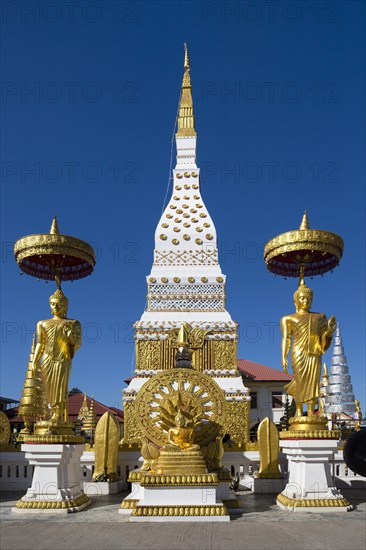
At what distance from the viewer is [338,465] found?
1246 centimetres

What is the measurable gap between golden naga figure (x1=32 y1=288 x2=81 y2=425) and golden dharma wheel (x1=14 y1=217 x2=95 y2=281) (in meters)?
1.40

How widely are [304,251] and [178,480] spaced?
17.5 ft

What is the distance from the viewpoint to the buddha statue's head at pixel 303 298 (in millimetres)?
10734

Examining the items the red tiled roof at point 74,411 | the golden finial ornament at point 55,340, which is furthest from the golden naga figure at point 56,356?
the red tiled roof at point 74,411

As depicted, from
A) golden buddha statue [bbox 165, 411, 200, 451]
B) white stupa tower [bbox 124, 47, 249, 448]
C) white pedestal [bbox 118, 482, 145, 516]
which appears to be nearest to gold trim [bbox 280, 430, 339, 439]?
golden buddha statue [bbox 165, 411, 200, 451]

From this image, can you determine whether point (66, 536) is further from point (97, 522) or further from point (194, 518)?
→ point (194, 518)

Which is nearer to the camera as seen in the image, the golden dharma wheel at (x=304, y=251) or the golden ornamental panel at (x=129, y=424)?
the golden dharma wheel at (x=304, y=251)

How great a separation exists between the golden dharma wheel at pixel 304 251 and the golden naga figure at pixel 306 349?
138 centimetres

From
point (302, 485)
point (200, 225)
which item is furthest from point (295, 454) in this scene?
point (200, 225)

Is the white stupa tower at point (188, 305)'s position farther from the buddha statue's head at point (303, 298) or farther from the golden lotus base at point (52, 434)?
the golden lotus base at point (52, 434)

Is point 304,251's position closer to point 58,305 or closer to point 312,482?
point 312,482

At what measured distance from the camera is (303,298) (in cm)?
1074

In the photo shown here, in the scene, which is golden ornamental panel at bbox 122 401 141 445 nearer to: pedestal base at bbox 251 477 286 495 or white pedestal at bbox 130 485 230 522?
pedestal base at bbox 251 477 286 495

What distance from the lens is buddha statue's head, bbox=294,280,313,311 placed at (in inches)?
423
